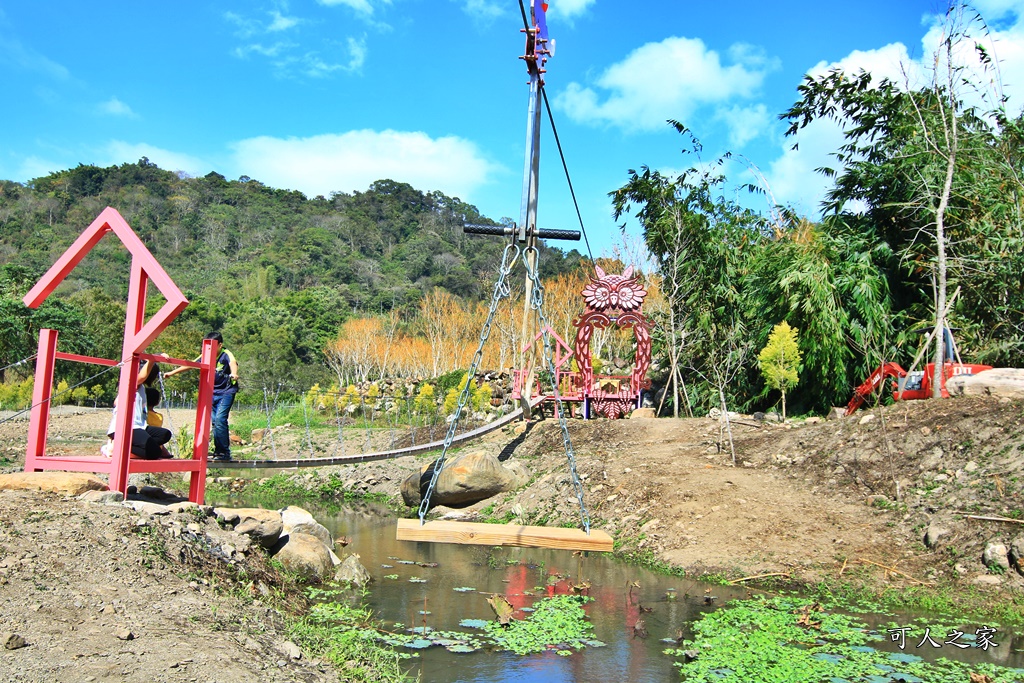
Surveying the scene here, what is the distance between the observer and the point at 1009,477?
25.2 feet

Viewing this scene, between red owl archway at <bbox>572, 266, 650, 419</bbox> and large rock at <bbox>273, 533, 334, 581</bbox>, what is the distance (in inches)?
297

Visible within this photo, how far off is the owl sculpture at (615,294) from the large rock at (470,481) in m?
4.19

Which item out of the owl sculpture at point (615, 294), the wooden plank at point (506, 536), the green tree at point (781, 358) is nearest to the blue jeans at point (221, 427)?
the wooden plank at point (506, 536)

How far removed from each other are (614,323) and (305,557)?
8.43 m

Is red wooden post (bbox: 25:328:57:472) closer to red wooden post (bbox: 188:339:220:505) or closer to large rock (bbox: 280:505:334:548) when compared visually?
red wooden post (bbox: 188:339:220:505)

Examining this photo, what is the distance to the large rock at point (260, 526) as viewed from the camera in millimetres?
6090

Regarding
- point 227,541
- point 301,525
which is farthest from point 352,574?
point 227,541

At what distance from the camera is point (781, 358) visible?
11891 mm

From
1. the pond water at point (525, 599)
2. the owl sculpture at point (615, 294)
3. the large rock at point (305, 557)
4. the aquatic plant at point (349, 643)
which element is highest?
the owl sculpture at point (615, 294)

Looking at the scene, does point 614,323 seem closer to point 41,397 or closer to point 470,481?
point 470,481

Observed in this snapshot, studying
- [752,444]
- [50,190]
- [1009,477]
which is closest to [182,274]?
[50,190]

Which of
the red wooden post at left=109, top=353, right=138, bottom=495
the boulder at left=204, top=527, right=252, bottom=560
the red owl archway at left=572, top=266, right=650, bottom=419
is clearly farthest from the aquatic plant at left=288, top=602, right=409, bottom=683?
the red owl archway at left=572, top=266, right=650, bottom=419

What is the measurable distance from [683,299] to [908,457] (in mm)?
7646

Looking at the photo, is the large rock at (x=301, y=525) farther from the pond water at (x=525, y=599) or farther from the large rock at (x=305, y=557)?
the pond water at (x=525, y=599)
